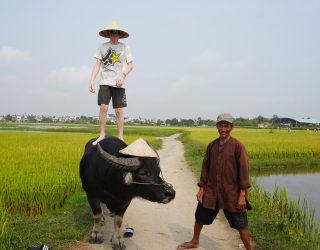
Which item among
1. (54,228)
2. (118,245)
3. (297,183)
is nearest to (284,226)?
(118,245)

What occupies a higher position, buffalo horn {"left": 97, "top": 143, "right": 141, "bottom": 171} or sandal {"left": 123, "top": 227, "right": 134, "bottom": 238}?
buffalo horn {"left": 97, "top": 143, "right": 141, "bottom": 171}

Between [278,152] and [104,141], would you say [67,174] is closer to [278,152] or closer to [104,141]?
[104,141]

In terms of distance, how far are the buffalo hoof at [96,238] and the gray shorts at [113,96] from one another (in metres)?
1.54

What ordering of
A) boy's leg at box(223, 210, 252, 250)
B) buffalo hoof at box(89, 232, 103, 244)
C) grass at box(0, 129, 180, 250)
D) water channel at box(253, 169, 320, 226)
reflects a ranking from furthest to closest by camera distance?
water channel at box(253, 169, 320, 226) → buffalo hoof at box(89, 232, 103, 244) → grass at box(0, 129, 180, 250) → boy's leg at box(223, 210, 252, 250)

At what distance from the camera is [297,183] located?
9773 mm

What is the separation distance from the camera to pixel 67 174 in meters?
6.46

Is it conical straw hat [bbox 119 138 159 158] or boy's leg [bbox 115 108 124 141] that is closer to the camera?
conical straw hat [bbox 119 138 159 158]

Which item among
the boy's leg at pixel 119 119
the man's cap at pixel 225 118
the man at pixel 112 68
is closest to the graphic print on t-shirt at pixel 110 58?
the man at pixel 112 68

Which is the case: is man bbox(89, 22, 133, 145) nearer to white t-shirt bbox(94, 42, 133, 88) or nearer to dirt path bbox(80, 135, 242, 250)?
white t-shirt bbox(94, 42, 133, 88)

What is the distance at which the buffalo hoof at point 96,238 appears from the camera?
12.5 feet

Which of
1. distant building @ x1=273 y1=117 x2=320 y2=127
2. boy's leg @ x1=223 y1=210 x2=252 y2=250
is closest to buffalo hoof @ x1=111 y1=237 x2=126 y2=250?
boy's leg @ x1=223 y1=210 x2=252 y2=250

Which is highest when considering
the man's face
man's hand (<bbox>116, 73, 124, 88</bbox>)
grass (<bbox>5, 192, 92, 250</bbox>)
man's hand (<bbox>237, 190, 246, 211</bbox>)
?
man's hand (<bbox>116, 73, 124, 88</bbox>)

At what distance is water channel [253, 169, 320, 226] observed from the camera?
792 cm

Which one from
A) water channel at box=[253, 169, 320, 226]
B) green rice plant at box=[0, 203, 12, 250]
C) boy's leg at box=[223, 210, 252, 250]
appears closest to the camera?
green rice plant at box=[0, 203, 12, 250]
